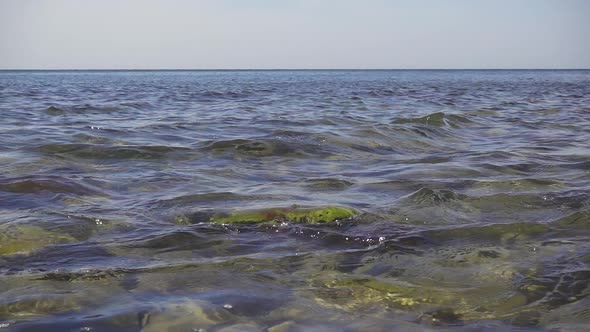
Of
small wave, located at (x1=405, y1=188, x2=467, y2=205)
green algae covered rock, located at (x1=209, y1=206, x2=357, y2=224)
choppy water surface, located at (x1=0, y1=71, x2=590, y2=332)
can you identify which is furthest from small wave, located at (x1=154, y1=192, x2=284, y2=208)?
small wave, located at (x1=405, y1=188, x2=467, y2=205)

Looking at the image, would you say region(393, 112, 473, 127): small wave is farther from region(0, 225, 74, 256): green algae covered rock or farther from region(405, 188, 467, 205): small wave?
region(0, 225, 74, 256): green algae covered rock

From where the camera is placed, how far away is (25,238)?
445 centimetres

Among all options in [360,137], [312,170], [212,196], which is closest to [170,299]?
[212,196]

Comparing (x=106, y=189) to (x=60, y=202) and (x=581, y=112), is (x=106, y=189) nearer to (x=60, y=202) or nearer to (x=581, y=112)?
(x=60, y=202)

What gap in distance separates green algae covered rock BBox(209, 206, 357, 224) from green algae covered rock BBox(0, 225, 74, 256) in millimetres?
1255

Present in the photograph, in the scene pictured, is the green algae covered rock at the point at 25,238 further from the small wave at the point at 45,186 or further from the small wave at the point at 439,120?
the small wave at the point at 439,120

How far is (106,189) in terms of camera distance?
20.7ft

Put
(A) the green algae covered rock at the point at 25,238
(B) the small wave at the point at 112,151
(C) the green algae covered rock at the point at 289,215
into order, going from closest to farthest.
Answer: (A) the green algae covered rock at the point at 25,238
(C) the green algae covered rock at the point at 289,215
(B) the small wave at the point at 112,151

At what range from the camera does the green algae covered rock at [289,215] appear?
503 centimetres

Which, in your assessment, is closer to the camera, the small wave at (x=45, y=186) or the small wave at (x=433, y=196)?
the small wave at (x=433, y=196)

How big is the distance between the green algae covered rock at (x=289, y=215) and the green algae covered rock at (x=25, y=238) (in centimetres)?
126

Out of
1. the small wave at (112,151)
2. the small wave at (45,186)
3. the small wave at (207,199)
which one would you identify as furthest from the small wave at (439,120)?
the small wave at (45,186)

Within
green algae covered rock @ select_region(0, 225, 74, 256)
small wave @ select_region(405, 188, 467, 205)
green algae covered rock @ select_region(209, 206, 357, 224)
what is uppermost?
small wave @ select_region(405, 188, 467, 205)

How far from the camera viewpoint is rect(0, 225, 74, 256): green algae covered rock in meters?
4.24
